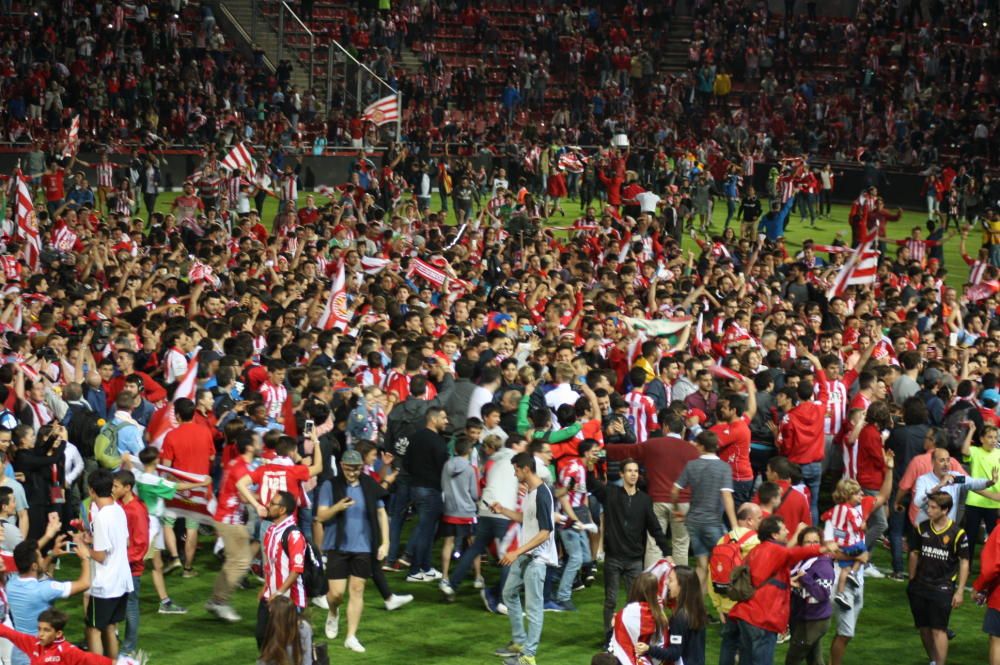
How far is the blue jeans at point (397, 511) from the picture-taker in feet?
41.9

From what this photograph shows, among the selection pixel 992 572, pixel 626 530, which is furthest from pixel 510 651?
pixel 992 572

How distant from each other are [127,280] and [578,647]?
9859 millimetres

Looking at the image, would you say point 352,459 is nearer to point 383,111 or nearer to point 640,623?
point 640,623

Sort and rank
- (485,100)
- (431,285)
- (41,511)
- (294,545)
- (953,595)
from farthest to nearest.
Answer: (485,100) < (431,285) < (41,511) < (953,595) < (294,545)

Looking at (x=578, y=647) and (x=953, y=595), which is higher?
(x=953, y=595)

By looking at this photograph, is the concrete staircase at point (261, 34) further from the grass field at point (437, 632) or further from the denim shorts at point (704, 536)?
the denim shorts at point (704, 536)

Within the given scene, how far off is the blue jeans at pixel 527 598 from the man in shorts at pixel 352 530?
103 cm

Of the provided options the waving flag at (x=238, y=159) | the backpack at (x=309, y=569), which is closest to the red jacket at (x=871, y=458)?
the backpack at (x=309, y=569)

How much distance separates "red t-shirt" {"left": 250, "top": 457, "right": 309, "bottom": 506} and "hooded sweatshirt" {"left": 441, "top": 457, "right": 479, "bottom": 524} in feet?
4.64

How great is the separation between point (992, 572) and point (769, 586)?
1.77 meters

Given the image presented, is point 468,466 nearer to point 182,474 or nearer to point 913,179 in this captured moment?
point 182,474

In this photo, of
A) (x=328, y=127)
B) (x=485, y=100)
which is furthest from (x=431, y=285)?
(x=485, y=100)

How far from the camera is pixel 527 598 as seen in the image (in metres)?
10.8

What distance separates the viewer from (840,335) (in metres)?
17.6
